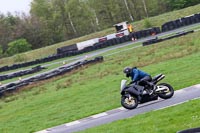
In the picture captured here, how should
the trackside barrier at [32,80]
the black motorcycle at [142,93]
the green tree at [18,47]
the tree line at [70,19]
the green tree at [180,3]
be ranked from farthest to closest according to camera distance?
1. the tree line at [70,19]
2. the green tree at [18,47]
3. the green tree at [180,3]
4. the trackside barrier at [32,80]
5. the black motorcycle at [142,93]

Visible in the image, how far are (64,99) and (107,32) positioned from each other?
44724 mm

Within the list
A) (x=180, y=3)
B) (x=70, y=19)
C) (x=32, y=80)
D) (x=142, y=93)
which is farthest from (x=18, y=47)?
(x=142, y=93)

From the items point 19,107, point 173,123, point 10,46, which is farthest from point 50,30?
point 173,123

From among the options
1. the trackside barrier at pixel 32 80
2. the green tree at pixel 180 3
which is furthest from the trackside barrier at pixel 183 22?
the green tree at pixel 180 3

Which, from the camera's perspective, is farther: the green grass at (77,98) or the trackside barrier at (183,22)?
the trackside barrier at (183,22)

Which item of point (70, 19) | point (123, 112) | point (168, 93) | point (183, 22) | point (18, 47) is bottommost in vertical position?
point (123, 112)

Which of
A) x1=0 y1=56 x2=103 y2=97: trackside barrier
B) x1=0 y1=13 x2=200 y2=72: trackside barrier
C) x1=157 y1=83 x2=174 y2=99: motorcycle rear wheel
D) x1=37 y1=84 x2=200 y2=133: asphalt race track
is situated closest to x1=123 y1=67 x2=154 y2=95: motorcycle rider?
x1=157 y1=83 x2=174 y2=99: motorcycle rear wheel

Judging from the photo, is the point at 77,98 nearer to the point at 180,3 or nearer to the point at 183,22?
the point at 183,22

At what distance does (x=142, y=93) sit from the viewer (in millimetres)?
14633

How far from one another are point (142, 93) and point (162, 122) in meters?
3.70

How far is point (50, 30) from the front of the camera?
82250 mm

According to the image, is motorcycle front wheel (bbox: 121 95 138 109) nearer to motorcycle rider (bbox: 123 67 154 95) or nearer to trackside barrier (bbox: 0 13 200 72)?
motorcycle rider (bbox: 123 67 154 95)

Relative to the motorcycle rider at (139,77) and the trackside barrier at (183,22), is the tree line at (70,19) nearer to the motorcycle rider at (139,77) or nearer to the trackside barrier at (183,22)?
the trackside barrier at (183,22)

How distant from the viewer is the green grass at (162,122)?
33.3 feet
